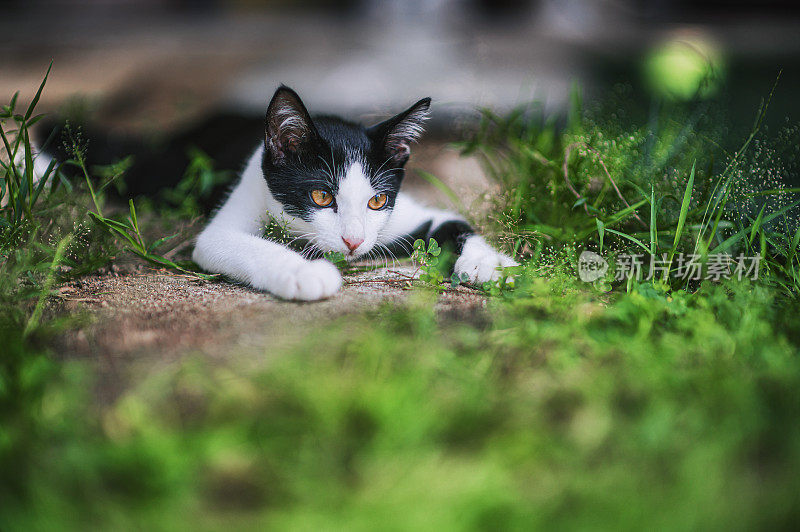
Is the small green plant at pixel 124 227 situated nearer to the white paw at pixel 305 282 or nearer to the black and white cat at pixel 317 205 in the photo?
the black and white cat at pixel 317 205

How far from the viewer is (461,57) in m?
3.61

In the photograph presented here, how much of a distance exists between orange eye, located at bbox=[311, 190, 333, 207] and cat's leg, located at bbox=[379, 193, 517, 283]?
23 cm

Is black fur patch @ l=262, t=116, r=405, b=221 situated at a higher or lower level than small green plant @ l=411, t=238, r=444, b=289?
higher

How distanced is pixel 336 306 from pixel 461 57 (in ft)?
9.39

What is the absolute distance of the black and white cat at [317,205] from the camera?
4.64ft

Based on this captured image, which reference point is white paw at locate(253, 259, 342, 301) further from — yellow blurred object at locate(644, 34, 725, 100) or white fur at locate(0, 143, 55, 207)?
yellow blurred object at locate(644, 34, 725, 100)

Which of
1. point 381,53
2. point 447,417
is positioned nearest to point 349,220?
point 447,417

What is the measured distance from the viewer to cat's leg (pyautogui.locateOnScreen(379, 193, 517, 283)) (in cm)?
157

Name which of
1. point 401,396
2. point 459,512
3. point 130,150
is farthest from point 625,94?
point 130,150

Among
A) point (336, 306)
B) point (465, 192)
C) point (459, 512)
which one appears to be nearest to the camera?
point (459, 512)

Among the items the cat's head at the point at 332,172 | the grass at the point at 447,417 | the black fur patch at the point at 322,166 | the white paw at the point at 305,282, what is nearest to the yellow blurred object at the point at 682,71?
the grass at the point at 447,417

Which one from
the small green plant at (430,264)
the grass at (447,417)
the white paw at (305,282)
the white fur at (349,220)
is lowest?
the grass at (447,417)

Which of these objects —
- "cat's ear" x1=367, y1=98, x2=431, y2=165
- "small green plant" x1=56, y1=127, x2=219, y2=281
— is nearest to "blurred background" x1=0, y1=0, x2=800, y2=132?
"small green plant" x1=56, y1=127, x2=219, y2=281

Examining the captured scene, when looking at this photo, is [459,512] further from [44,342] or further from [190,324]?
[44,342]
